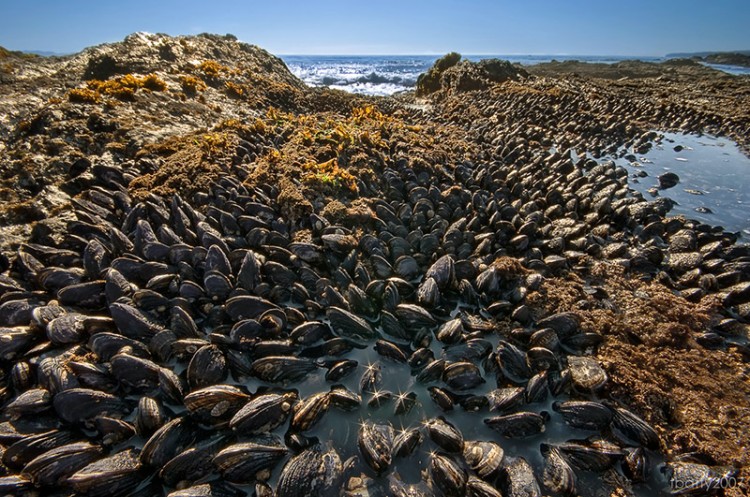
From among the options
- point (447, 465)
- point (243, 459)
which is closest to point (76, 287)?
point (243, 459)

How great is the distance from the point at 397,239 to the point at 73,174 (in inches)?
219

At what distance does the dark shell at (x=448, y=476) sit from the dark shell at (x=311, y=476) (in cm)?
69

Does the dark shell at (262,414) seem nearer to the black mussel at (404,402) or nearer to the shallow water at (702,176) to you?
the black mussel at (404,402)

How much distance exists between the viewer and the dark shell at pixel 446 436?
2578 millimetres

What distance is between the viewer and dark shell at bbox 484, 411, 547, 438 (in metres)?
2.74

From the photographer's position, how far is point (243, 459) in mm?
2395

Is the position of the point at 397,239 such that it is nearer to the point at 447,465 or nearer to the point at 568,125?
the point at 447,465

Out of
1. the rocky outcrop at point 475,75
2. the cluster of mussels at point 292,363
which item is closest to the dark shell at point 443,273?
the cluster of mussels at point 292,363

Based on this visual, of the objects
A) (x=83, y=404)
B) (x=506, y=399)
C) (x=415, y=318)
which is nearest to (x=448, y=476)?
(x=506, y=399)

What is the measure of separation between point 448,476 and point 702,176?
10523 mm

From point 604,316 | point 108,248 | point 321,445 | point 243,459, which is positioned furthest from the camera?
point 108,248

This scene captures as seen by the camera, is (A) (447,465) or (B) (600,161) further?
(B) (600,161)

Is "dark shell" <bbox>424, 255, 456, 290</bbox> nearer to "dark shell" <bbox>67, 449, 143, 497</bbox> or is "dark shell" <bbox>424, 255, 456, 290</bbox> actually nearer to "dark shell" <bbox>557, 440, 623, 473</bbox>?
"dark shell" <bbox>557, 440, 623, 473</bbox>

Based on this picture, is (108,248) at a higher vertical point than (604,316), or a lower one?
higher
